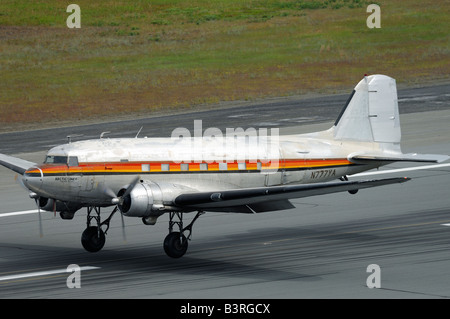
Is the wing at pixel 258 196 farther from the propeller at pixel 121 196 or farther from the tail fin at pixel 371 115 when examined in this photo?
the tail fin at pixel 371 115

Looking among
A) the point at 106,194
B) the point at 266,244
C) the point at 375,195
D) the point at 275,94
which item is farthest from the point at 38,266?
the point at 275,94

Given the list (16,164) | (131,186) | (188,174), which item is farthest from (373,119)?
(16,164)

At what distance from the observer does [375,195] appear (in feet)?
124

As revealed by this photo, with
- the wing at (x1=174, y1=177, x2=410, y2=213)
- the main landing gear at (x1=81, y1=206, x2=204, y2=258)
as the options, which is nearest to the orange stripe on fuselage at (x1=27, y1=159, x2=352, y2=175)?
the main landing gear at (x1=81, y1=206, x2=204, y2=258)

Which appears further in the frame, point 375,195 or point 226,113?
point 226,113

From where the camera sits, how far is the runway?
23641mm

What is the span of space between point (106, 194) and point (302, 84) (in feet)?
168

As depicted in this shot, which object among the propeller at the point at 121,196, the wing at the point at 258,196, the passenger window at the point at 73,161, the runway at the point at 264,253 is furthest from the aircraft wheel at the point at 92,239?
the wing at the point at 258,196

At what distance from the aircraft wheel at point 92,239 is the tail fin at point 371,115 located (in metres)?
9.15

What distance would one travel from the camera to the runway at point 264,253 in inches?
931

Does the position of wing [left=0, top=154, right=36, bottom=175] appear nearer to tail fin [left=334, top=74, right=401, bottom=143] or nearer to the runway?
the runway

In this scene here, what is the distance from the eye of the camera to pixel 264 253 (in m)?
28.0

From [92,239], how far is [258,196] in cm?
656
